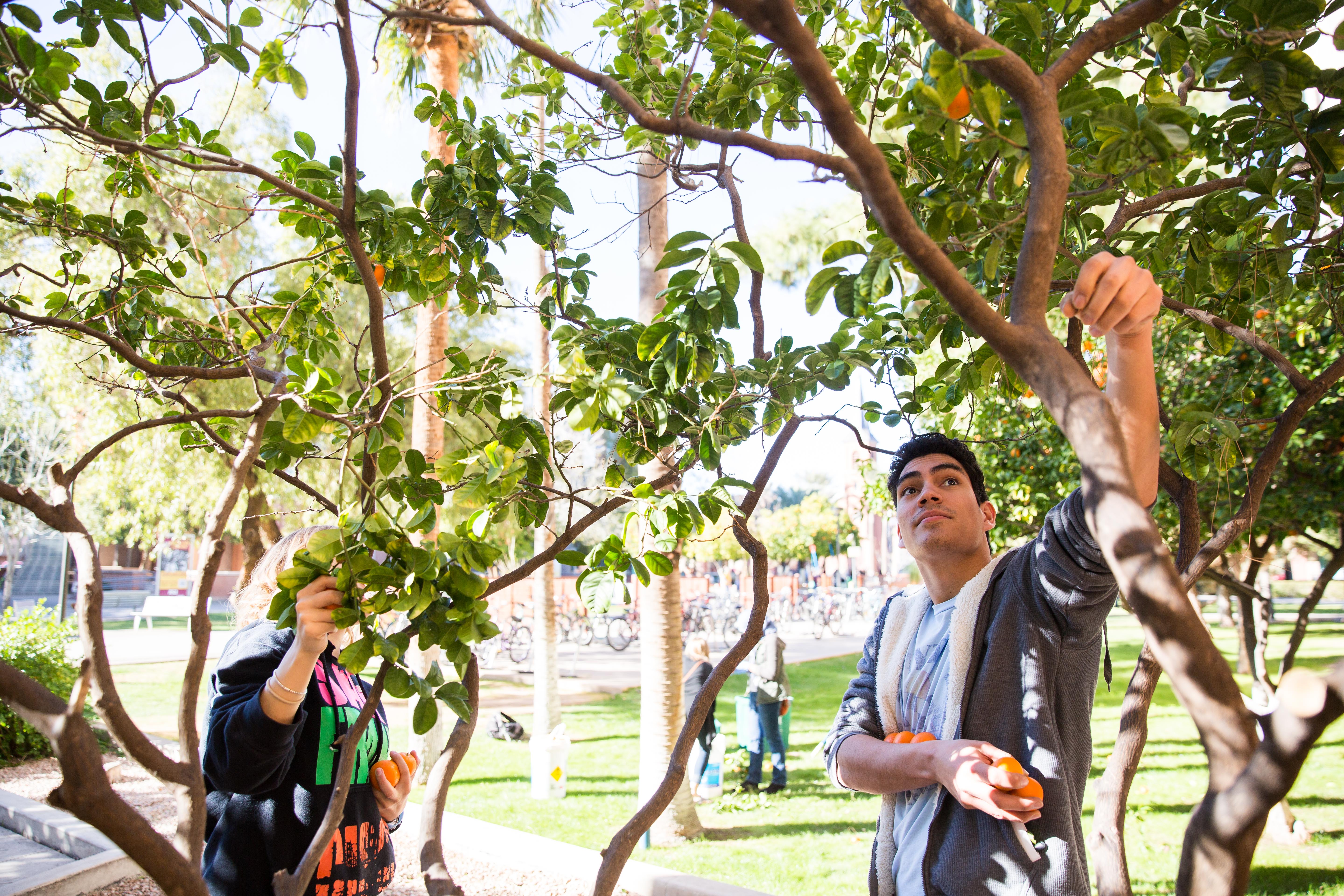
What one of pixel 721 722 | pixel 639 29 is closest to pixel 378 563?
pixel 639 29

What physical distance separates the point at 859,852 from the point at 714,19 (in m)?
5.18

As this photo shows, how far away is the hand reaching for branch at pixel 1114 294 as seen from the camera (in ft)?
3.50

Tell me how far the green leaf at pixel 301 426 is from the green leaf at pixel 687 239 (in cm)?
76

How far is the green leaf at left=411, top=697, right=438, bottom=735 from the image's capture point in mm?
1412

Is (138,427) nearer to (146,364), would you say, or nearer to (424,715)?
(146,364)

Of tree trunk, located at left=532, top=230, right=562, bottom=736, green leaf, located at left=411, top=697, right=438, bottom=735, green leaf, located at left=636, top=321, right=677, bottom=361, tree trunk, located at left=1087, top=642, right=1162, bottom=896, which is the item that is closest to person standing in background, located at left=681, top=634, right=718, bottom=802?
tree trunk, located at left=532, top=230, right=562, bottom=736

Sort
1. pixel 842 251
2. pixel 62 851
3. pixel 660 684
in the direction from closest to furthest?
1. pixel 842 251
2. pixel 62 851
3. pixel 660 684

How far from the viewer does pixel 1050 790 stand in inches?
61.5

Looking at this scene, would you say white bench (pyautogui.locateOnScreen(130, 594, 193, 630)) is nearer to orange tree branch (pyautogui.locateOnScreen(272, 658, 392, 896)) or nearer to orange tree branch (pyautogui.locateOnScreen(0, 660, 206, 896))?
orange tree branch (pyautogui.locateOnScreen(272, 658, 392, 896))

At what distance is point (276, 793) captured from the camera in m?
2.12

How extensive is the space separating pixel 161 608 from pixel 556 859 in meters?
22.7

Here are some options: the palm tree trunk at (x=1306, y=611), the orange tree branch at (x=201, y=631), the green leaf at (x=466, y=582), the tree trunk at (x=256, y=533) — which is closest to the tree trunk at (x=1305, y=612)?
the palm tree trunk at (x=1306, y=611)

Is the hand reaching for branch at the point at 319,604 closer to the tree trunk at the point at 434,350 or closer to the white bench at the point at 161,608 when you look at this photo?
the tree trunk at the point at 434,350

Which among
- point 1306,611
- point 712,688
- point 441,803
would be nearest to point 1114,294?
point 712,688
